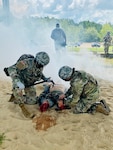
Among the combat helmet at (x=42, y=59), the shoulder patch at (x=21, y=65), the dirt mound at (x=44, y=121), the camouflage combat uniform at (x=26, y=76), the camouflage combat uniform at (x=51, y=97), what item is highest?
the combat helmet at (x=42, y=59)

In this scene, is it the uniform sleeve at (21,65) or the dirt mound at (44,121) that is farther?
the uniform sleeve at (21,65)

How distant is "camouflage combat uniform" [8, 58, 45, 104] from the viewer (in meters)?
5.21

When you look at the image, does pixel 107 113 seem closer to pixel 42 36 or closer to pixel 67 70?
pixel 67 70

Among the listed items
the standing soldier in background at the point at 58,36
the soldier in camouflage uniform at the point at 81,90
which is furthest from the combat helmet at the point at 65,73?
the standing soldier in background at the point at 58,36

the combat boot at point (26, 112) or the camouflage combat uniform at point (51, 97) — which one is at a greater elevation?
the camouflage combat uniform at point (51, 97)

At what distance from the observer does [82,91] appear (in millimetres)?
5184

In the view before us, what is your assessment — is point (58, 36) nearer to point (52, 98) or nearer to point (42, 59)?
point (52, 98)

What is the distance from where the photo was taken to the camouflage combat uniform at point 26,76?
521 centimetres

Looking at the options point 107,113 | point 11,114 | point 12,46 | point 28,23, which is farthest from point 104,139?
point 28,23

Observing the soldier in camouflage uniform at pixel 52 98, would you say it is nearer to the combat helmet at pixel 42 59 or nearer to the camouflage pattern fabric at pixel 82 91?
the camouflage pattern fabric at pixel 82 91

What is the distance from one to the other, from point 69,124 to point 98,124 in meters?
0.45

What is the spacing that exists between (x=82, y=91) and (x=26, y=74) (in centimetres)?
110

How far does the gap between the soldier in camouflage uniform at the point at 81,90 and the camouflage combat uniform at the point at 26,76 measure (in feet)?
2.39

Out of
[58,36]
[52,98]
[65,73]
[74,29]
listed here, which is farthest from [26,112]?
[74,29]
